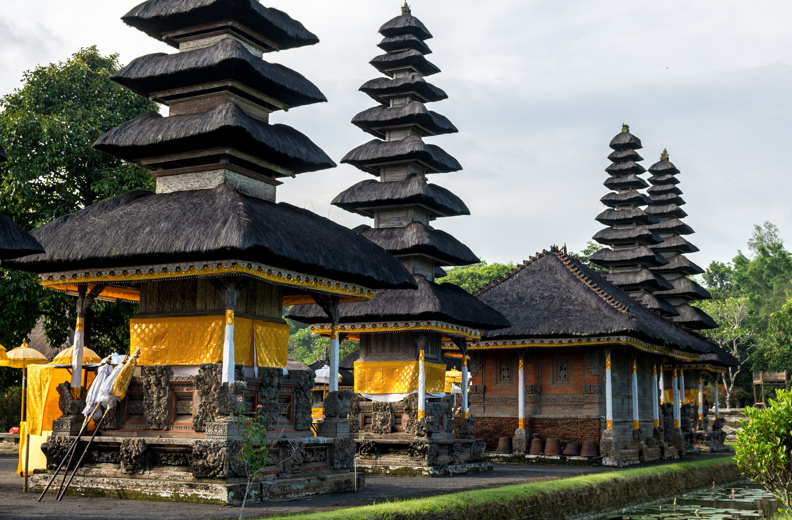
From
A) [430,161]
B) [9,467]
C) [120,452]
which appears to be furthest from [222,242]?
[430,161]

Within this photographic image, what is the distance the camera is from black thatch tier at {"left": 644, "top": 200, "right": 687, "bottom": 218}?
44625 millimetres

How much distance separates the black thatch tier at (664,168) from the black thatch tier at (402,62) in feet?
77.0

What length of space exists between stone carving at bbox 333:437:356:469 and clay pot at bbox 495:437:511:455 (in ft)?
37.1

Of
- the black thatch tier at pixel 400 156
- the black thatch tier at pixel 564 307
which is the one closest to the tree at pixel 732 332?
the black thatch tier at pixel 564 307

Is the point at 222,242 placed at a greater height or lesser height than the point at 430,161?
lesser

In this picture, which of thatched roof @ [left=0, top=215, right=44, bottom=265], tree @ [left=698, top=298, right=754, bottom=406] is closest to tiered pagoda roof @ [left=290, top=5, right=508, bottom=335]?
thatched roof @ [left=0, top=215, right=44, bottom=265]

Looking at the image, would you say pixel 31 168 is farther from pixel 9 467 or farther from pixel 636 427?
pixel 636 427

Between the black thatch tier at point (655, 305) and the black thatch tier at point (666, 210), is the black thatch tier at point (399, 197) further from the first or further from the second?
the black thatch tier at point (666, 210)

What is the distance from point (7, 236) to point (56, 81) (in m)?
16.4

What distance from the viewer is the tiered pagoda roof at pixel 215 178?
47.9 feet

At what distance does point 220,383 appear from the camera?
14609 mm

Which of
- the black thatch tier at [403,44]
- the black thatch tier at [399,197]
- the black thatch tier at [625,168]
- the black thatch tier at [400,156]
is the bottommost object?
the black thatch tier at [399,197]

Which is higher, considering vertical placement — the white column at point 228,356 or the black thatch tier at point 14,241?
the black thatch tier at point 14,241

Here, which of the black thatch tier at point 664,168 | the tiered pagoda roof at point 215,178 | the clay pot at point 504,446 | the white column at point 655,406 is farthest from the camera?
the black thatch tier at point 664,168
